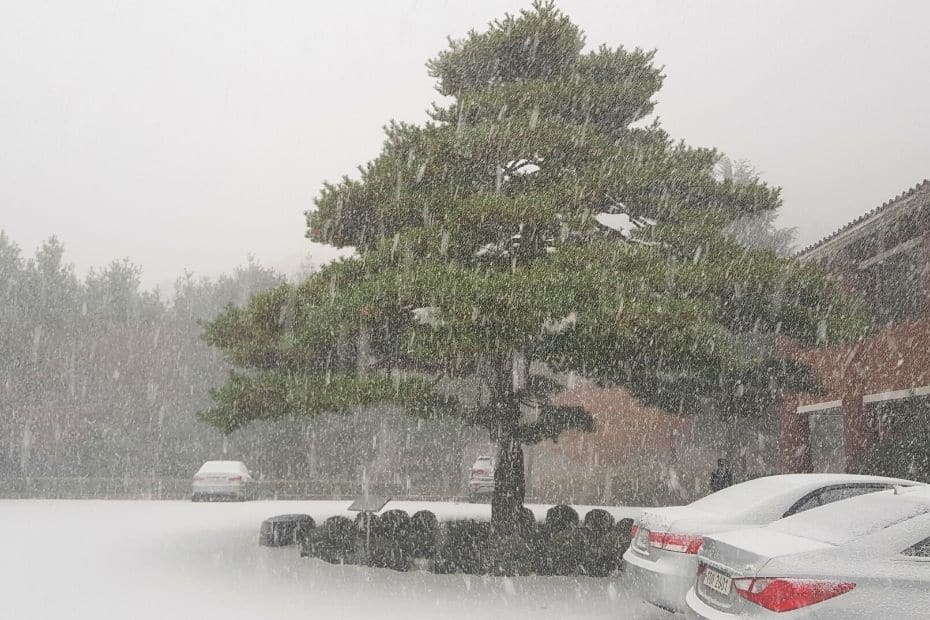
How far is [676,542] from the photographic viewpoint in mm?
6371

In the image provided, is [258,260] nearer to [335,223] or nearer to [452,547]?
[335,223]

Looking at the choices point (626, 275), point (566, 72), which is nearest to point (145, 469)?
point (566, 72)

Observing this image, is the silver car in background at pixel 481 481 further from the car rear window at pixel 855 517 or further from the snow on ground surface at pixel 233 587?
the car rear window at pixel 855 517

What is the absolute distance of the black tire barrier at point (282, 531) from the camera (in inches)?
482

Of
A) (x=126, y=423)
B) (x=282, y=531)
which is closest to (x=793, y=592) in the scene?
(x=282, y=531)

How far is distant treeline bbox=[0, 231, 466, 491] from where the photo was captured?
31.6m

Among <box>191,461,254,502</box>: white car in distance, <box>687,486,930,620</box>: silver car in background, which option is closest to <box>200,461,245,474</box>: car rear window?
<box>191,461,254,502</box>: white car in distance

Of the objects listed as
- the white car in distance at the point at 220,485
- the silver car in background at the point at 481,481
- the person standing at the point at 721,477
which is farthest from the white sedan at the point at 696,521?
the white car in distance at the point at 220,485

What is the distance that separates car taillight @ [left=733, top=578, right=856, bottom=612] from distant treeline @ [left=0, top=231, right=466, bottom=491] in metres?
27.4

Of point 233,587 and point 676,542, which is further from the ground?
point 676,542

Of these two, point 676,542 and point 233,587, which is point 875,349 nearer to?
point 676,542

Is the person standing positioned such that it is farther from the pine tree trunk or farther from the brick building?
the pine tree trunk

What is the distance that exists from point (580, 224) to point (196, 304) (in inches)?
1331

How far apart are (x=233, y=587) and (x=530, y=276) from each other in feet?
15.9
